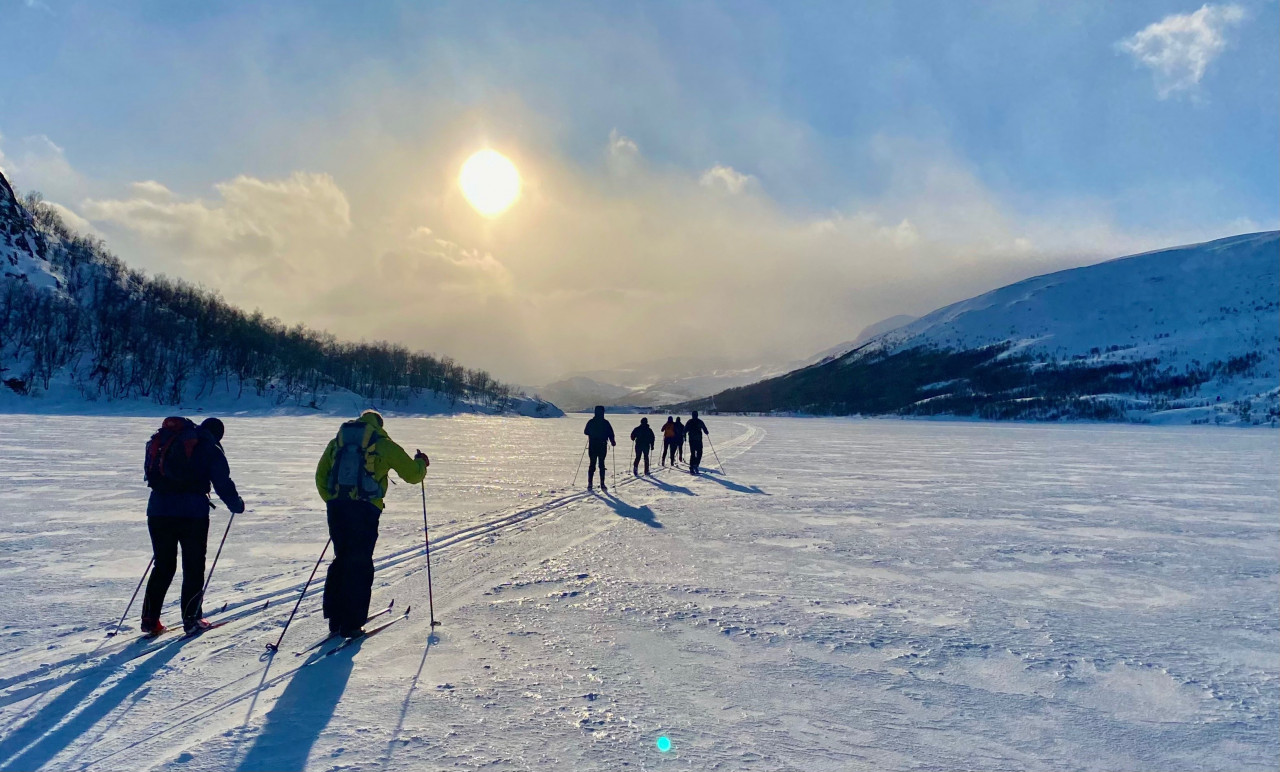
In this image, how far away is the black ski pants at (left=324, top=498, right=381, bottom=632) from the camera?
5.41 metres

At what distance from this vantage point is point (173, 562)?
18.3 ft

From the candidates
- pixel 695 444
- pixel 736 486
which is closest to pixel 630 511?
pixel 736 486

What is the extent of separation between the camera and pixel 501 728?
3977mm

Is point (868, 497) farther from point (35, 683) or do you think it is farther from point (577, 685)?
point (35, 683)

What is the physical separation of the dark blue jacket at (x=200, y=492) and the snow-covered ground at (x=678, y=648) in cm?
116

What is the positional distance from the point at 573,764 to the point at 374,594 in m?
4.05

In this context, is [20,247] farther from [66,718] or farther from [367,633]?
[66,718]

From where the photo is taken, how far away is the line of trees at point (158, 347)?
6962 centimetres

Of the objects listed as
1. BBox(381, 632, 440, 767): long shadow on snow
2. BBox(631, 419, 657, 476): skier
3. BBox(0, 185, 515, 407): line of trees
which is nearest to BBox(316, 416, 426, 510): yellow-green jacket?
BBox(381, 632, 440, 767): long shadow on snow

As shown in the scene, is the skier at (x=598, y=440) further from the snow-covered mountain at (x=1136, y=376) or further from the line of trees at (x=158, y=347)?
the snow-covered mountain at (x=1136, y=376)

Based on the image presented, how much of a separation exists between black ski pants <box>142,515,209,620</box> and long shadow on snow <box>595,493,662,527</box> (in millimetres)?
6943

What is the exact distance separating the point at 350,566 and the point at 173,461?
1.77 metres

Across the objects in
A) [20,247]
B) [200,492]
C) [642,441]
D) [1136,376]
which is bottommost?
[642,441]

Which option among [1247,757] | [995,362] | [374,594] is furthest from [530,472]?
[995,362]
